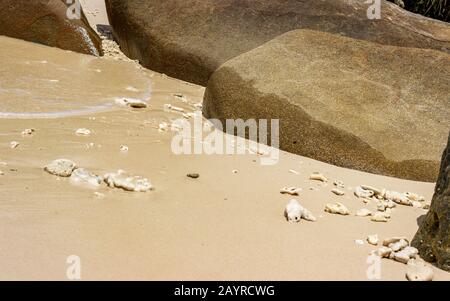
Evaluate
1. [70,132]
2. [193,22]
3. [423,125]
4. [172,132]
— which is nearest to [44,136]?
[70,132]

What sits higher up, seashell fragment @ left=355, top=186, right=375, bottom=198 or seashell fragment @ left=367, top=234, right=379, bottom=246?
seashell fragment @ left=367, top=234, right=379, bottom=246

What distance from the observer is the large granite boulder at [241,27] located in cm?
549

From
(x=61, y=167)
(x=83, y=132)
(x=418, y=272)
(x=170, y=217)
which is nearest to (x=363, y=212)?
(x=418, y=272)

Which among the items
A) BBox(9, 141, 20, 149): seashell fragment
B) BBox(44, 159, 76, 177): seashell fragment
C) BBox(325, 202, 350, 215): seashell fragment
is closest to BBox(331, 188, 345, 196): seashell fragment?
BBox(325, 202, 350, 215): seashell fragment

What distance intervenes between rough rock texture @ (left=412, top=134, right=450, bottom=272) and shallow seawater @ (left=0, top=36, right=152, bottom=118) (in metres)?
2.32

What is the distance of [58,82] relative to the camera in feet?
14.8

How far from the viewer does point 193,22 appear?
579cm

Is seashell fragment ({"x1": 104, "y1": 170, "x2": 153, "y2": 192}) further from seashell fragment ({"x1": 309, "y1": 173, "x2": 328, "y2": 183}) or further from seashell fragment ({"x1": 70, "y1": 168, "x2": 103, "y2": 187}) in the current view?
seashell fragment ({"x1": 309, "y1": 173, "x2": 328, "y2": 183})

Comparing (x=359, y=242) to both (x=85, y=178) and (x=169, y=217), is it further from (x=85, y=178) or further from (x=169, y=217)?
(x=85, y=178)

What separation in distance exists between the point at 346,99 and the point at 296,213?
1.61 metres

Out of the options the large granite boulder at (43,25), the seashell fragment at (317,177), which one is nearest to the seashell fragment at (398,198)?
the seashell fragment at (317,177)

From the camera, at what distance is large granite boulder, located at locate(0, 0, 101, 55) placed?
5.73m

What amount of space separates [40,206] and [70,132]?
3.67 ft
